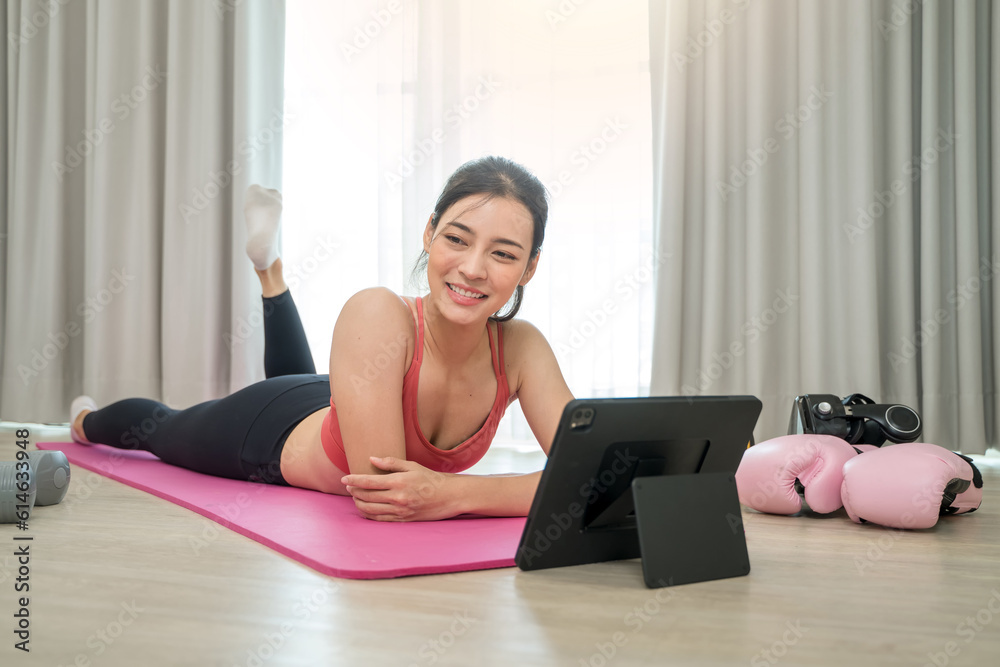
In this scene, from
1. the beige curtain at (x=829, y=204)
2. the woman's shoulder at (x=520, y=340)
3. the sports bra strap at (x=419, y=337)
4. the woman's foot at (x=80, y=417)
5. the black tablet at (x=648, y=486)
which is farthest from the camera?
the beige curtain at (x=829, y=204)

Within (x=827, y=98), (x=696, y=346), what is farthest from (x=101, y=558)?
(x=827, y=98)

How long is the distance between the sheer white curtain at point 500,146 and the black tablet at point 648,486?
179 centimetres

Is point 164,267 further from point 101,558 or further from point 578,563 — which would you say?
point 578,563

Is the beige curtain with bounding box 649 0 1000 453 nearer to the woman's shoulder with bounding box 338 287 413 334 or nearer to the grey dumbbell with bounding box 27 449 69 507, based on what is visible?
the woman's shoulder with bounding box 338 287 413 334

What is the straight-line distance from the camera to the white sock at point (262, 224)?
2.34m

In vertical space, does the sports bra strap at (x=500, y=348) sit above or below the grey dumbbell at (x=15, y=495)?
above

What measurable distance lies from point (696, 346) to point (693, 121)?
81cm

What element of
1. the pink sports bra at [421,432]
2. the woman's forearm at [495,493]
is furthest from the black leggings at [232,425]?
the woman's forearm at [495,493]

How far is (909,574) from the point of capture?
1.08 meters

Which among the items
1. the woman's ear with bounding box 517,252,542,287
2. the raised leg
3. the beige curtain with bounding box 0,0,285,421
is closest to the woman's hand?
the woman's ear with bounding box 517,252,542,287

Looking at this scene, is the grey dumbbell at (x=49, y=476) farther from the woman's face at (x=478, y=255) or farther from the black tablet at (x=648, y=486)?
the black tablet at (x=648, y=486)

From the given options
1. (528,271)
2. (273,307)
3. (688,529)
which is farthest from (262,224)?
(688,529)

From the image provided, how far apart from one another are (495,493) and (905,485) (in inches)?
27.9

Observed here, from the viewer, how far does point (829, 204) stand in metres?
2.68
